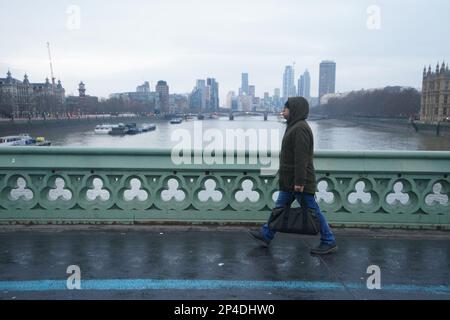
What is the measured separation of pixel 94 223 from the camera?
17.5ft

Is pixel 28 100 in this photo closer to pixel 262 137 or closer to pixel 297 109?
pixel 262 137

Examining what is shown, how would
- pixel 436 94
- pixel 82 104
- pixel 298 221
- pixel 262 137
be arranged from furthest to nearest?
pixel 82 104, pixel 436 94, pixel 262 137, pixel 298 221

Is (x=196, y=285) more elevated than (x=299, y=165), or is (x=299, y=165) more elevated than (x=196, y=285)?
(x=299, y=165)

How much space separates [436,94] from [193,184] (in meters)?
115

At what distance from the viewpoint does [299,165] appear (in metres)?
4.17

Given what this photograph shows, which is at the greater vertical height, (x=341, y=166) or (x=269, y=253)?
(x=341, y=166)

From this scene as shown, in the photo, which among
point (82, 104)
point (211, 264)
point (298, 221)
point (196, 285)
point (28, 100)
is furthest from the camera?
point (82, 104)

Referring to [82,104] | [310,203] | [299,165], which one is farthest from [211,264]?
[82,104]

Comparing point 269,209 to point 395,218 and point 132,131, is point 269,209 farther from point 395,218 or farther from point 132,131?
point 132,131

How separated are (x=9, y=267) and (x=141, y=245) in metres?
1.26

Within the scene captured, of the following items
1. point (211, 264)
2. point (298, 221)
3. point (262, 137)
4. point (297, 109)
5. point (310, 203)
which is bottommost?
point (262, 137)

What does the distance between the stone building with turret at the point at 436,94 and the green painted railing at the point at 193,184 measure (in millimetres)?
103961

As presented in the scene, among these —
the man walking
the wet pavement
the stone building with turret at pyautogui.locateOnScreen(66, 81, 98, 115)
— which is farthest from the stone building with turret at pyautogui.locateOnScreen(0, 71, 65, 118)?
the man walking

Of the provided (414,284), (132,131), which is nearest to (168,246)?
(414,284)
